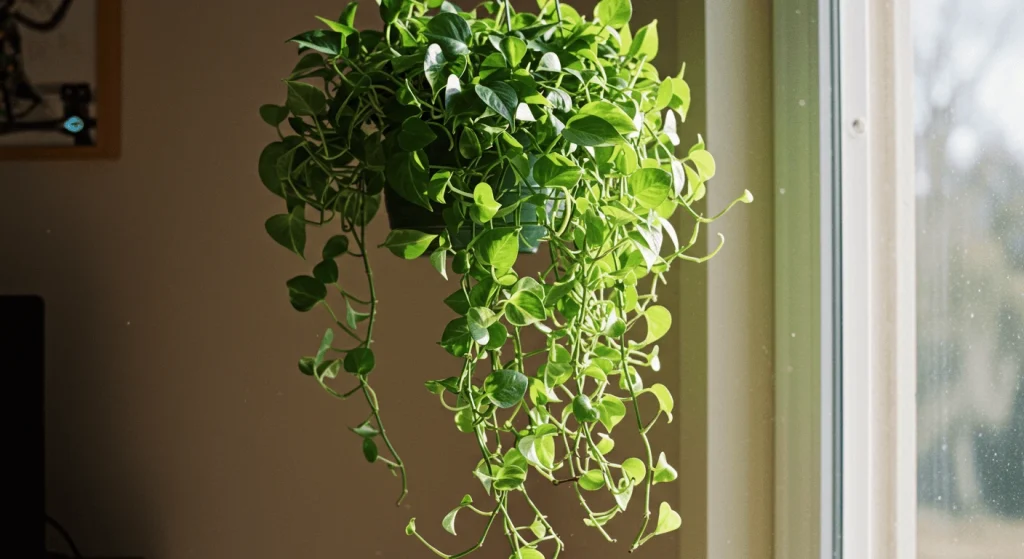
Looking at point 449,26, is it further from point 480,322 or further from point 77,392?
point 77,392

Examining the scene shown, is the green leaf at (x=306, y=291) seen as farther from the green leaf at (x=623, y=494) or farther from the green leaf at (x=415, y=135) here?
the green leaf at (x=623, y=494)

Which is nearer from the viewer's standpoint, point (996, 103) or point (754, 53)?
point (996, 103)

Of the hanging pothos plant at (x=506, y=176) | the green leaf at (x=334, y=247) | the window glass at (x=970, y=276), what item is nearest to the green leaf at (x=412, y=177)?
the hanging pothos plant at (x=506, y=176)

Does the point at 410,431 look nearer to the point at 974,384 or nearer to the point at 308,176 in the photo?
the point at 308,176

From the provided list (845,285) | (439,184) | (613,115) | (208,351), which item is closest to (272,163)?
(439,184)

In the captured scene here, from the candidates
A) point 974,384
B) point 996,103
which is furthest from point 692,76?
point 974,384

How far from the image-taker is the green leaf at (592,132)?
48 centimetres

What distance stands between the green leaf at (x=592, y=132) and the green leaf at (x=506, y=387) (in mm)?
158

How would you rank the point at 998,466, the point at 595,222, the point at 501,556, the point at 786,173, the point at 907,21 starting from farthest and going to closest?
the point at 501,556, the point at 786,173, the point at 907,21, the point at 998,466, the point at 595,222

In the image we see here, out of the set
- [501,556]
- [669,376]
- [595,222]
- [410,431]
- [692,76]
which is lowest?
[501,556]

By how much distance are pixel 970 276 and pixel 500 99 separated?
0.45 meters

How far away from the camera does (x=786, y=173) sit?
0.85 meters

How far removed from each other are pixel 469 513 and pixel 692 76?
2.18 ft

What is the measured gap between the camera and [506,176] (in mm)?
530
